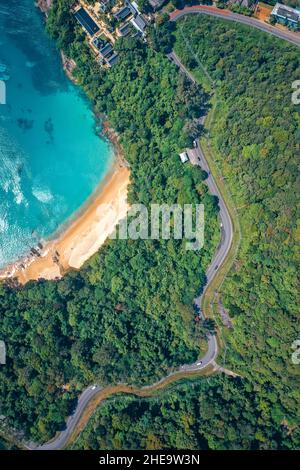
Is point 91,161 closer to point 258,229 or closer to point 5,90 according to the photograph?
point 5,90

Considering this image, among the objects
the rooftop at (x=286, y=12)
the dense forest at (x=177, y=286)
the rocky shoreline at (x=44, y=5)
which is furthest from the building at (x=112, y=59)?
the rooftop at (x=286, y=12)

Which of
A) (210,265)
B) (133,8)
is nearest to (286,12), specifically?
(133,8)

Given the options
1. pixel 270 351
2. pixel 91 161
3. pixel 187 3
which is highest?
pixel 187 3

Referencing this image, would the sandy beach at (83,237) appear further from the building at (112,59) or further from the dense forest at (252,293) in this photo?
the dense forest at (252,293)

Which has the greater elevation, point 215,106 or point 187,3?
point 187,3

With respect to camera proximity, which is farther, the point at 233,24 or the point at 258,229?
the point at 233,24
